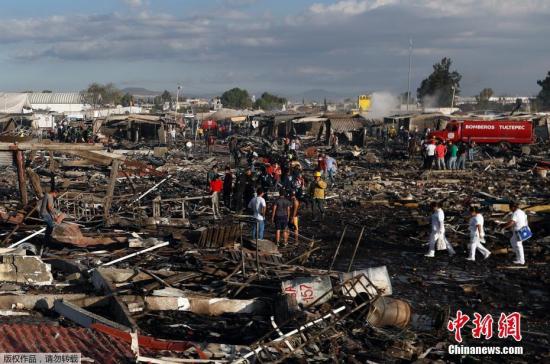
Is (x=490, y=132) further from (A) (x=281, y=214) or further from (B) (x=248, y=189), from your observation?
(A) (x=281, y=214)

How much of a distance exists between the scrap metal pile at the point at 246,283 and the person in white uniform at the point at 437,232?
0.35 m

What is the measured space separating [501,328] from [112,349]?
208 inches

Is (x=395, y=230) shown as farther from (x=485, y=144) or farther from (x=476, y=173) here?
(x=485, y=144)

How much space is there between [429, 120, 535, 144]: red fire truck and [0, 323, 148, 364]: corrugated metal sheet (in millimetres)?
29945

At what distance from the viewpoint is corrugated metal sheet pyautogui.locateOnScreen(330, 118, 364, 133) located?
4456 cm

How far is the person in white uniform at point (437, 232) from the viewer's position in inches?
548

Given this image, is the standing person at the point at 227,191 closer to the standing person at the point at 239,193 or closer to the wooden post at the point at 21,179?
the standing person at the point at 239,193

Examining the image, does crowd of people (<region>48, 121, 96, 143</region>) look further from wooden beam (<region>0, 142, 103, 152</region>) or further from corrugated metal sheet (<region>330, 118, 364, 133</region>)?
wooden beam (<region>0, 142, 103, 152</region>)

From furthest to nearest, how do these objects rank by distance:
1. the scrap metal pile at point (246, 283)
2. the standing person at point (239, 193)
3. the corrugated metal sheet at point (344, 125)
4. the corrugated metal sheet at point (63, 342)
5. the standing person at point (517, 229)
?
the corrugated metal sheet at point (344, 125)
the standing person at point (239, 193)
the standing person at point (517, 229)
the scrap metal pile at point (246, 283)
the corrugated metal sheet at point (63, 342)


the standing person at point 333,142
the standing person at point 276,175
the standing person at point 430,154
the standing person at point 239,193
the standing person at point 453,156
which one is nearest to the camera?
the standing person at point 239,193

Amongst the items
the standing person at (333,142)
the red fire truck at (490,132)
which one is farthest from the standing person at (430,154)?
the standing person at (333,142)

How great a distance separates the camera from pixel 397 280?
1225 centimetres

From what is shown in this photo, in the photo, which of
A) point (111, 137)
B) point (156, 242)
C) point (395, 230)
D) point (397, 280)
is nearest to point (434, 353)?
point (397, 280)

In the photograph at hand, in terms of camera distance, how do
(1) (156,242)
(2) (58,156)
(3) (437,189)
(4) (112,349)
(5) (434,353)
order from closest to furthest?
(4) (112,349)
(5) (434,353)
(1) (156,242)
(3) (437,189)
(2) (58,156)
